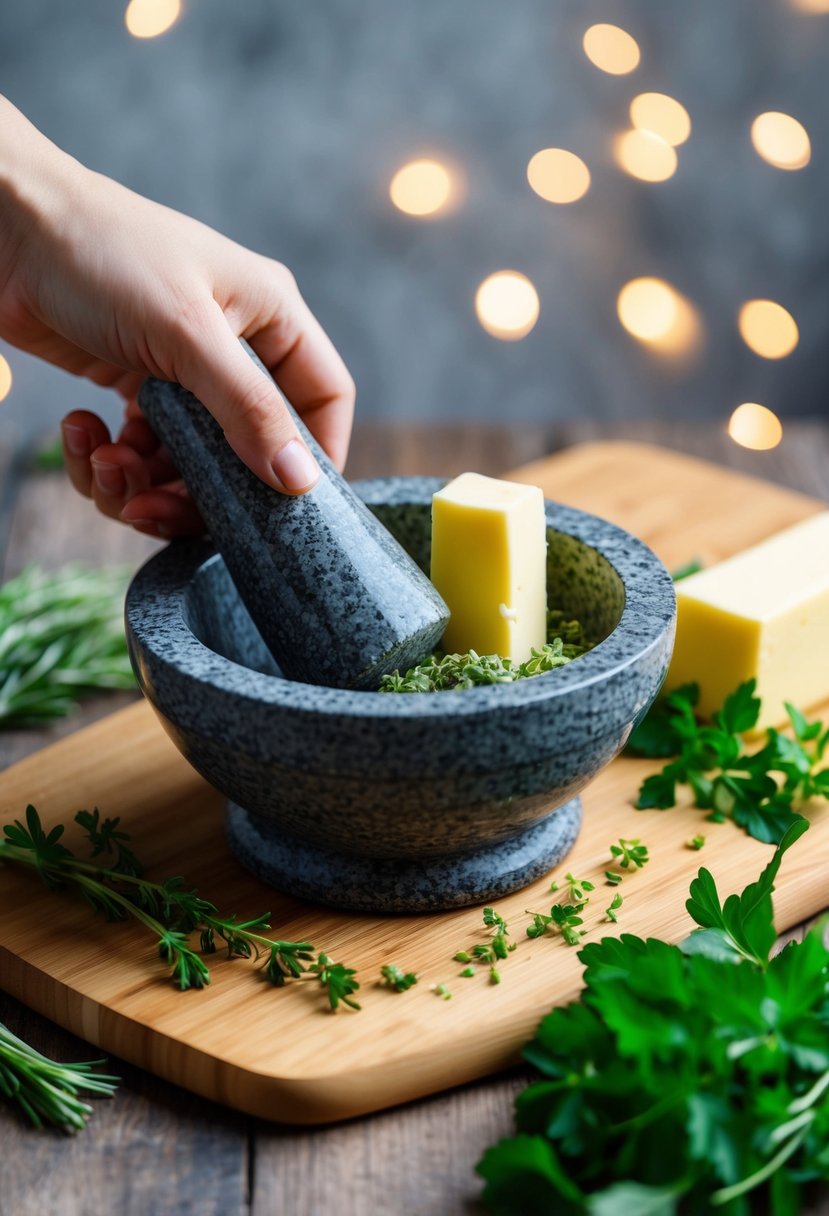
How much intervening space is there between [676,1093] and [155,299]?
1024mm

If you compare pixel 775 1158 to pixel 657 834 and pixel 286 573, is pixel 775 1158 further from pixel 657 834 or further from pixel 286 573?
pixel 286 573

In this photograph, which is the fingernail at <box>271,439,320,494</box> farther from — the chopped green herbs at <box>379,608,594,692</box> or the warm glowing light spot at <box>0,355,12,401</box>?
the warm glowing light spot at <box>0,355,12,401</box>

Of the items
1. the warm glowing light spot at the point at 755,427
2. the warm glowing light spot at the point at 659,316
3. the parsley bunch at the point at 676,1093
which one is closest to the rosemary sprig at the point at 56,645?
the parsley bunch at the point at 676,1093

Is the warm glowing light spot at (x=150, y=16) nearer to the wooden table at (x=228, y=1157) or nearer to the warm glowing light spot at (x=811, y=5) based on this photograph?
the warm glowing light spot at (x=811, y=5)

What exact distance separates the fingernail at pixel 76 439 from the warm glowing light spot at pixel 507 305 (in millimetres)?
1935

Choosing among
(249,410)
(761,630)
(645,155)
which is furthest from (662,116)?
(249,410)

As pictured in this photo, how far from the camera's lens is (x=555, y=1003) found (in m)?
1.38

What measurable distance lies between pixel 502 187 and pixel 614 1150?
9.24ft

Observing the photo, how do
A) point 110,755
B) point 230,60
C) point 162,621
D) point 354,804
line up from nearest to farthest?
point 354,804 < point 162,621 < point 110,755 < point 230,60

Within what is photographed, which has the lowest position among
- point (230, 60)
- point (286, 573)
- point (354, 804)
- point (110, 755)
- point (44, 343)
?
point (110, 755)

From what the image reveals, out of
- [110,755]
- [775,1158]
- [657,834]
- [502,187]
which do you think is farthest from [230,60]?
[775,1158]

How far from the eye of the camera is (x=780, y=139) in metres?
3.41

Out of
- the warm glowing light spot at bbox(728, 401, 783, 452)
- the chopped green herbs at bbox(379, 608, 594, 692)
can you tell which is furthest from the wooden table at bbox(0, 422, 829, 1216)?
the warm glowing light spot at bbox(728, 401, 783, 452)

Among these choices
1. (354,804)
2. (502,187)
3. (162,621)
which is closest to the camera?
(354,804)
